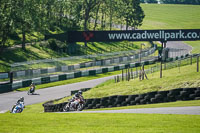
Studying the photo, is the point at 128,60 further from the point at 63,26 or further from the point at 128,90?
the point at 128,90

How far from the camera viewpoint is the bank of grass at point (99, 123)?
35.6 feet

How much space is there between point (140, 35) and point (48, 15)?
77.0 feet

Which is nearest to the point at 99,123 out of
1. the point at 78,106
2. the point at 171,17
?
the point at 78,106

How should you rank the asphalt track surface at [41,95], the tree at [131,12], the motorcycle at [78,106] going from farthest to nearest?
the tree at [131,12]
the asphalt track surface at [41,95]
the motorcycle at [78,106]

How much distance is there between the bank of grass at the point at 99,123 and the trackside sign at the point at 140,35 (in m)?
42.8

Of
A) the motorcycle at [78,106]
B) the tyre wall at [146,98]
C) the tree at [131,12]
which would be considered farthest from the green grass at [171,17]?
the tyre wall at [146,98]

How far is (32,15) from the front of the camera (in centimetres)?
5816

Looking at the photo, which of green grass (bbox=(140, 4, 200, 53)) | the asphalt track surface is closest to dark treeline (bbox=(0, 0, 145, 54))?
the asphalt track surface

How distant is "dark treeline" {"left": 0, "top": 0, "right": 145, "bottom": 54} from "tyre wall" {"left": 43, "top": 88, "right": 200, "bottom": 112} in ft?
107

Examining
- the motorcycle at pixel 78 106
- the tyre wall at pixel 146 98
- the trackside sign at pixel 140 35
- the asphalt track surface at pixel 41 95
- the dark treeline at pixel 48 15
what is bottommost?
the asphalt track surface at pixel 41 95

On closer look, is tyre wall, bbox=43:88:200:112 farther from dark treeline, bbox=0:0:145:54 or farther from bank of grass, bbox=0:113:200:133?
dark treeline, bbox=0:0:145:54

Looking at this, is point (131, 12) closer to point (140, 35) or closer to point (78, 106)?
point (140, 35)

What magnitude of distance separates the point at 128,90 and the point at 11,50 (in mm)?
37972

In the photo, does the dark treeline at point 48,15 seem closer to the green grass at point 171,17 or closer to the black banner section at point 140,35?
the black banner section at point 140,35
